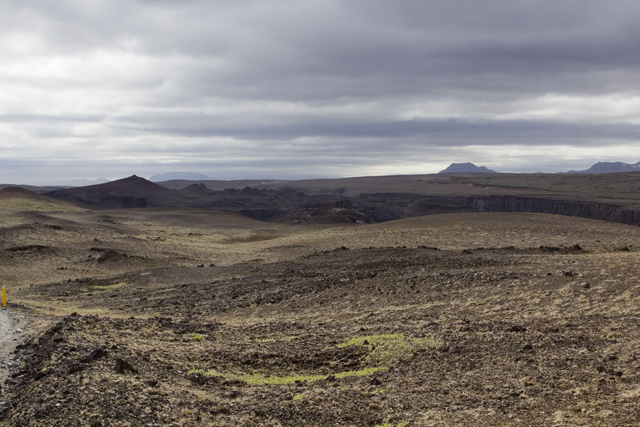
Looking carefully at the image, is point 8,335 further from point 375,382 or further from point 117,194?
point 117,194

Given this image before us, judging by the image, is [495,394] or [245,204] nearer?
[495,394]

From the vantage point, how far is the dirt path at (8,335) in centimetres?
804

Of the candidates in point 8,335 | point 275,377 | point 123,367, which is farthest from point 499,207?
point 123,367

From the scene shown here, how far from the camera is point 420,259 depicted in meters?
20.3

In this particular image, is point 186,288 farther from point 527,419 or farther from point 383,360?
point 527,419

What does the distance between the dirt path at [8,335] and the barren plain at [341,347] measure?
6cm

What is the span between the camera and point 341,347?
912cm

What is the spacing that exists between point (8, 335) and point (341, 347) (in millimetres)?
6379

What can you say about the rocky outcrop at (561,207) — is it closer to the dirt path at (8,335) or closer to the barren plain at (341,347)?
the barren plain at (341,347)

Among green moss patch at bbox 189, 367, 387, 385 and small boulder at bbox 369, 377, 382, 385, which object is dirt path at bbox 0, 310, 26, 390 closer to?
green moss patch at bbox 189, 367, 387, 385

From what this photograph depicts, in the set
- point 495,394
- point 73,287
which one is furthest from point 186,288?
point 495,394

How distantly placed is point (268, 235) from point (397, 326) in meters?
36.8

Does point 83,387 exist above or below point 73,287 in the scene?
above

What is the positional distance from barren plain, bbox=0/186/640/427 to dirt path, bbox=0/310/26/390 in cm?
6
